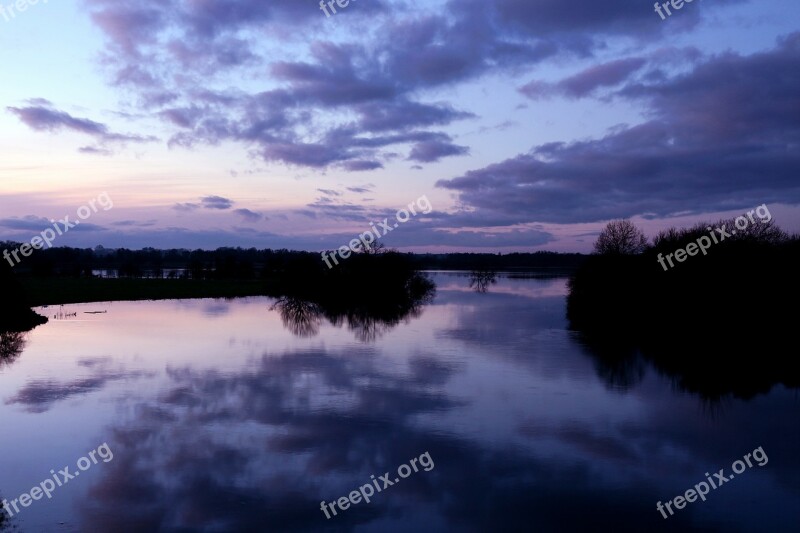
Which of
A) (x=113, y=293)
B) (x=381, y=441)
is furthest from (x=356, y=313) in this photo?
(x=381, y=441)

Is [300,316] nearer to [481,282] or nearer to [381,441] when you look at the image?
[381,441]

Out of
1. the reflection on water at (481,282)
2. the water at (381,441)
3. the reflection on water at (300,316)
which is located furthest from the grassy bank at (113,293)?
the water at (381,441)

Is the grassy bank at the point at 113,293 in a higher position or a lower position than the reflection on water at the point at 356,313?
higher

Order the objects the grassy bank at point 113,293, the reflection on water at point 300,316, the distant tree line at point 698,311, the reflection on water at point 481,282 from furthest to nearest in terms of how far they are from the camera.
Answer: the reflection on water at point 481,282 → the grassy bank at point 113,293 → the reflection on water at point 300,316 → the distant tree line at point 698,311

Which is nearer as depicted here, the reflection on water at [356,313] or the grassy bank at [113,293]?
the reflection on water at [356,313]

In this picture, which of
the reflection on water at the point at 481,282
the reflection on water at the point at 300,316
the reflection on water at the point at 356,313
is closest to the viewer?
the reflection on water at the point at 300,316

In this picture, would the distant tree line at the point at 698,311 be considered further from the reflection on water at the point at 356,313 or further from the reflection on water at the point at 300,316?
the reflection on water at the point at 300,316

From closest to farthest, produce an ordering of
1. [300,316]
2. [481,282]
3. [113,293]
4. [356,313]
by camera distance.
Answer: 1. [300,316]
2. [356,313]
3. [113,293]
4. [481,282]

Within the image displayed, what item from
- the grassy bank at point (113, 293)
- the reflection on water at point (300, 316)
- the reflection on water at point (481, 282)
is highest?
the grassy bank at point (113, 293)

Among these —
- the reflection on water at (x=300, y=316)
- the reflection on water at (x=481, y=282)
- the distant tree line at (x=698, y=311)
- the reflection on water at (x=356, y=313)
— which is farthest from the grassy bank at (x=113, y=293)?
the distant tree line at (x=698, y=311)

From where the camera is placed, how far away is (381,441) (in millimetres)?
13570

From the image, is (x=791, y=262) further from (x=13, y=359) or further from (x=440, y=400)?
(x=13, y=359)

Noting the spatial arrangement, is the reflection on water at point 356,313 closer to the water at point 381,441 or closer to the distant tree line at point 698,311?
the water at point 381,441

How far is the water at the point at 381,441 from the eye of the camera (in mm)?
9852
